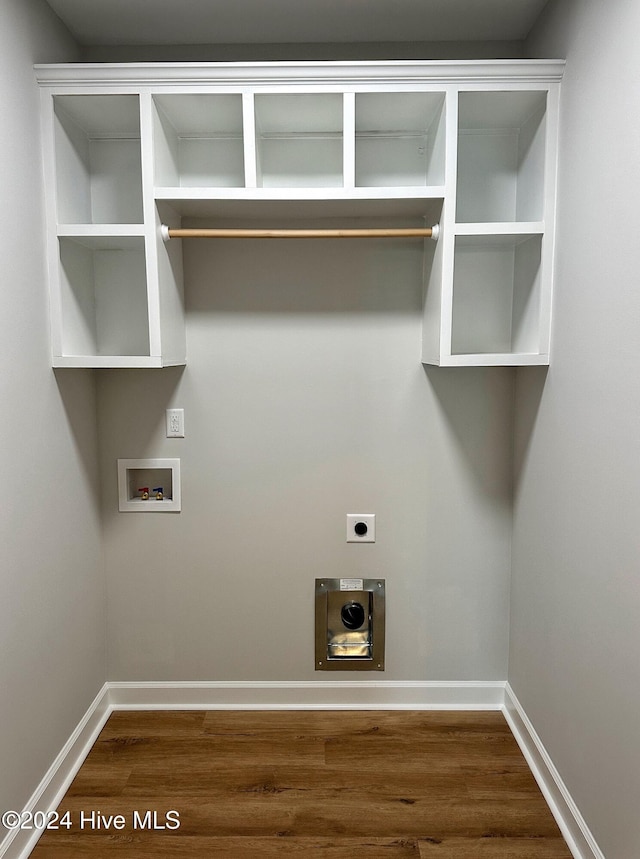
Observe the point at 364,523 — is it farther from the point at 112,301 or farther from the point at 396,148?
the point at 396,148

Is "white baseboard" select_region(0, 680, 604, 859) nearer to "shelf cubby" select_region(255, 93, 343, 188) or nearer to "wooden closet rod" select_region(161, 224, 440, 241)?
"wooden closet rod" select_region(161, 224, 440, 241)

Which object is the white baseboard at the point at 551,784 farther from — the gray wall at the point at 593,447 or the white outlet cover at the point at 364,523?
the white outlet cover at the point at 364,523

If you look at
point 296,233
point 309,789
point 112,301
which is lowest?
point 309,789

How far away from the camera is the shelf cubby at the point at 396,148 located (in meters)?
2.08

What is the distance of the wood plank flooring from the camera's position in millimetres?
1785

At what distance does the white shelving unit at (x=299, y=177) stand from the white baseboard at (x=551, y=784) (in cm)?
134

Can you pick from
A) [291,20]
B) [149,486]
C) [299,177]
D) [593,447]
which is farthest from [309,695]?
[291,20]

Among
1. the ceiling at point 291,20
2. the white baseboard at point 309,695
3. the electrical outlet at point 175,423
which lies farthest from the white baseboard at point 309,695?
the ceiling at point 291,20

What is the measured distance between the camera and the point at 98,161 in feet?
7.30

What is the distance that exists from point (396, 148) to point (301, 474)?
4.22 ft

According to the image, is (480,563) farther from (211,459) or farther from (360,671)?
(211,459)

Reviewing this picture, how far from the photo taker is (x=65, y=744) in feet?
6.70

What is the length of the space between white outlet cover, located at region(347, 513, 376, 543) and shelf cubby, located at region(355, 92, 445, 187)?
1261 mm

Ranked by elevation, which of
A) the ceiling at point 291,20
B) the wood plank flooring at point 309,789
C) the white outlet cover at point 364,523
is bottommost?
the wood plank flooring at point 309,789
